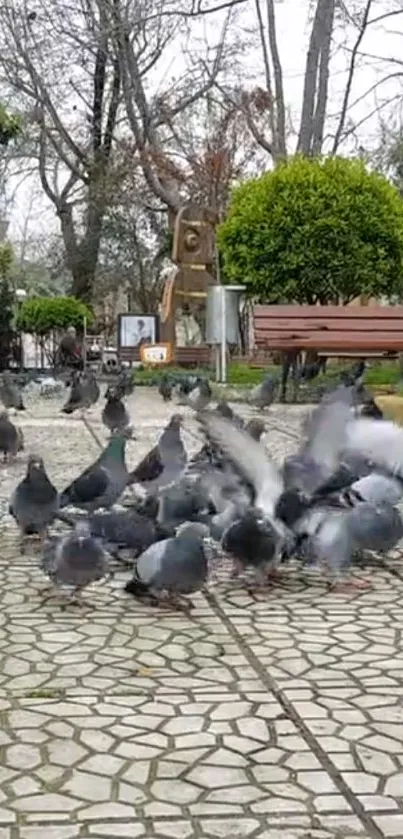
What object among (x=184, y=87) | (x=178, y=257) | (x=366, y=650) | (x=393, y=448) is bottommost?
(x=366, y=650)

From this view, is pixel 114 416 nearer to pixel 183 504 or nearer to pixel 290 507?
pixel 183 504

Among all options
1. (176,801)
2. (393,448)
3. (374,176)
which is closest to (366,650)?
(176,801)

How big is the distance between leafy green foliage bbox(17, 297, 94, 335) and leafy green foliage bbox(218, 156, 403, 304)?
8.82 metres

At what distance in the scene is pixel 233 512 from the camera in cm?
372

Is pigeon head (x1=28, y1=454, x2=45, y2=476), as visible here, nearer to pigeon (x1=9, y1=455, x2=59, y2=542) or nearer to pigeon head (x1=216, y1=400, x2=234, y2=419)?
pigeon (x1=9, y1=455, x2=59, y2=542)

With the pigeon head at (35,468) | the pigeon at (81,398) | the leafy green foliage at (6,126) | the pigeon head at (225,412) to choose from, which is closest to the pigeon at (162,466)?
the pigeon head at (225,412)

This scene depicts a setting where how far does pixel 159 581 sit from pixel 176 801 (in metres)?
1.31

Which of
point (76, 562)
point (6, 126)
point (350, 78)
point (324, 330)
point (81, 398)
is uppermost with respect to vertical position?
point (350, 78)

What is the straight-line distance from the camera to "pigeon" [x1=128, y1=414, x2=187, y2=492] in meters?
4.49

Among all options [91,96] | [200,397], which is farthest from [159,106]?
[200,397]

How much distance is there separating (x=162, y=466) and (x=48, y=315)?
16.6 m

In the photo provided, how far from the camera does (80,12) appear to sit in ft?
55.7

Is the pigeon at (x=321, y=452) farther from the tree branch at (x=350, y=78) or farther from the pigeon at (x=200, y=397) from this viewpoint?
the tree branch at (x=350, y=78)

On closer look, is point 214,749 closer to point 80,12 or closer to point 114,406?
point 114,406
